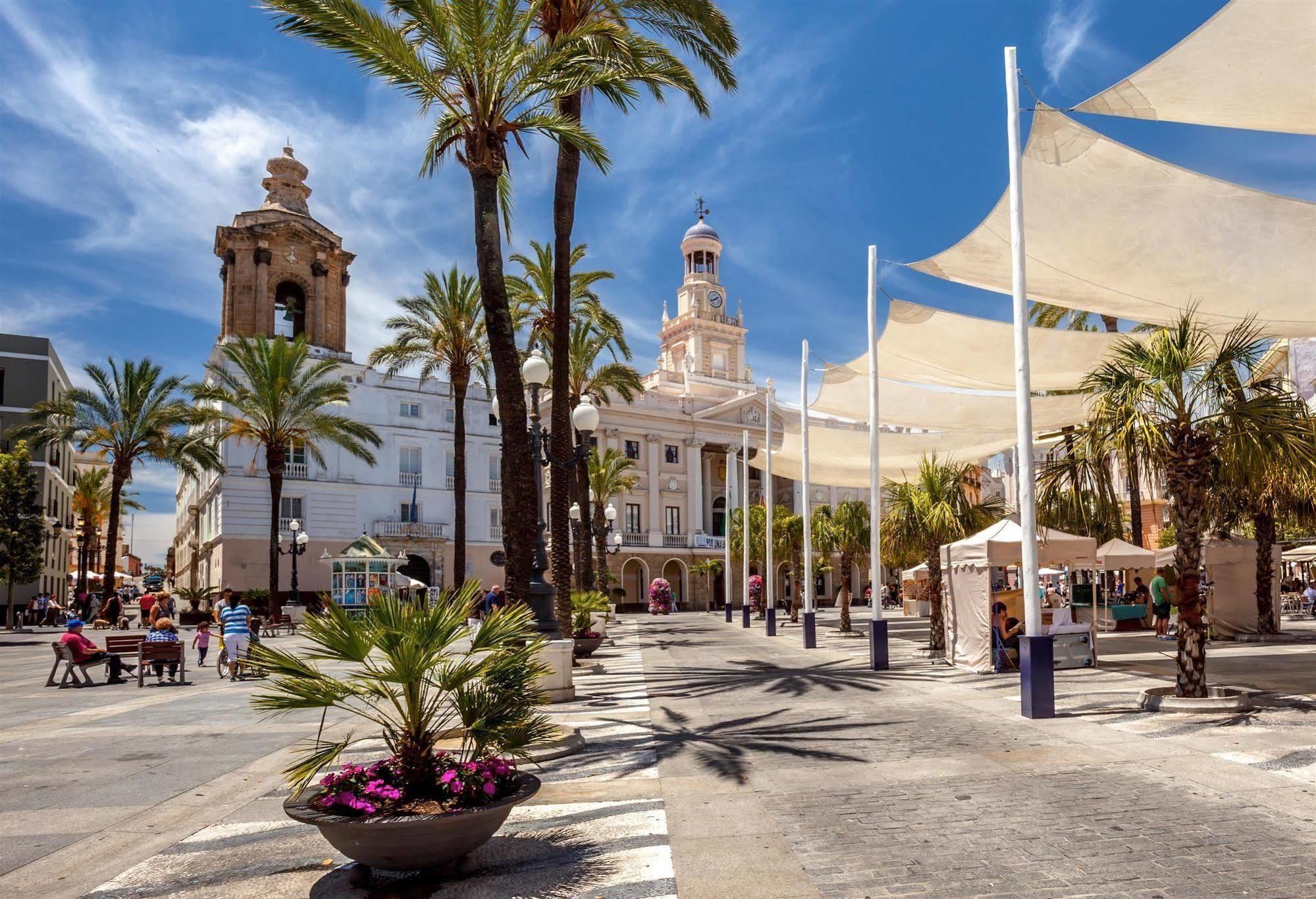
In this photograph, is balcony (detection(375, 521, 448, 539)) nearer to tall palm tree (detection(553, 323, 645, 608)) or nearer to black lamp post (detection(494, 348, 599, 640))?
tall palm tree (detection(553, 323, 645, 608))

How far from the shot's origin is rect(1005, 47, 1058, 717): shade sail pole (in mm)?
10383

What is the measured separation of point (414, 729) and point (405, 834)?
658 mm

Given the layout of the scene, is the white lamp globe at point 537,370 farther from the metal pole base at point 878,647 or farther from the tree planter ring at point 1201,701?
the tree planter ring at point 1201,701

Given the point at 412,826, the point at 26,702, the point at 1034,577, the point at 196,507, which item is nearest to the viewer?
the point at 412,826

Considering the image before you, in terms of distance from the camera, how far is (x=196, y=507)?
192 feet

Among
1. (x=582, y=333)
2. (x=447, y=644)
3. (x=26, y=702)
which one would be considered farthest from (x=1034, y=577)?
(x=582, y=333)

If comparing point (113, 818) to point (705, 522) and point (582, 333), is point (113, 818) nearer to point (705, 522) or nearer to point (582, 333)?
point (582, 333)

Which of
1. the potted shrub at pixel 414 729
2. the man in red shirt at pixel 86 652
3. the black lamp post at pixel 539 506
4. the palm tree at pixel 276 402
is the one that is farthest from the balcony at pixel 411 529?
the potted shrub at pixel 414 729

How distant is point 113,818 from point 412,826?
3603 millimetres

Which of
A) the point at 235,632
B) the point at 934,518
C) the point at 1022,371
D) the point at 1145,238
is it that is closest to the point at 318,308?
the point at 235,632

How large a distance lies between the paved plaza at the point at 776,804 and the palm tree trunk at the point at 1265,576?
29.5ft

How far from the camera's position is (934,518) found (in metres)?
19.8

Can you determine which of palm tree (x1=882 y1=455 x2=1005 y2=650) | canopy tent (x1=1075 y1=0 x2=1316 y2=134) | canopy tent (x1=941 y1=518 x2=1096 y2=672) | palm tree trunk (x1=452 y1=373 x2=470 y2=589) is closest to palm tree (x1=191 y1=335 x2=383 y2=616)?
palm tree trunk (x1=452 y1=373 x2=470 y2=589)

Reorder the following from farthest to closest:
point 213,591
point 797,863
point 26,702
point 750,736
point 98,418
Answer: point 213,591
point 98,418
point 26,702
point 750,736
point 797,863
